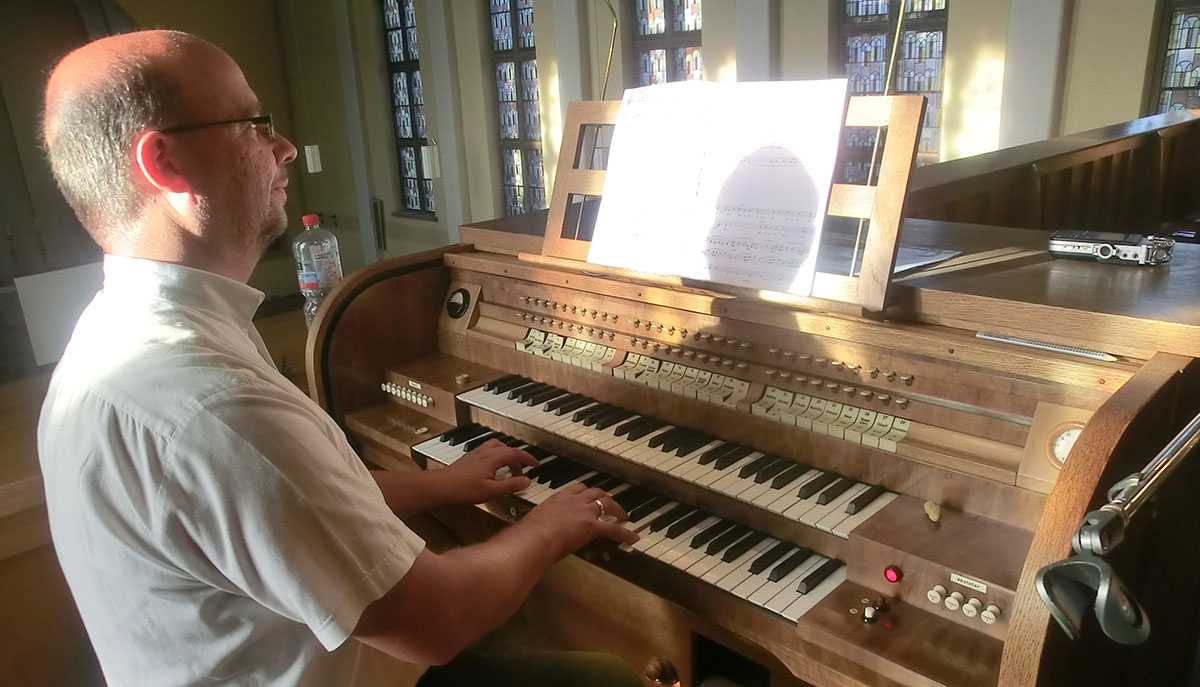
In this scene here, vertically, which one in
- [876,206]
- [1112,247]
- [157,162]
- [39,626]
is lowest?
[39,626]

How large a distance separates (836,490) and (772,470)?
0.48 ft

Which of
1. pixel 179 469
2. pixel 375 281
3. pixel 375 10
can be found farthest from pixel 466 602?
pixel 375 10

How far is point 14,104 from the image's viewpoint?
5.19 meters

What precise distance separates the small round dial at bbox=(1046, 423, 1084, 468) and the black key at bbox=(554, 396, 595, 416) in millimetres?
1061

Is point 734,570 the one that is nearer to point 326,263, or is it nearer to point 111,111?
point 111,111

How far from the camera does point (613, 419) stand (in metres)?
1.96

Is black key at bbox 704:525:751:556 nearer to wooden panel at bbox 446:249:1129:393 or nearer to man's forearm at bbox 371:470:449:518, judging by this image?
wooden panel at bbox 446:249:1129:393

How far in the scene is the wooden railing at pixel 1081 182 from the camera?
2891 millimetres

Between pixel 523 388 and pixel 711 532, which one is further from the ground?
pixel 523 388

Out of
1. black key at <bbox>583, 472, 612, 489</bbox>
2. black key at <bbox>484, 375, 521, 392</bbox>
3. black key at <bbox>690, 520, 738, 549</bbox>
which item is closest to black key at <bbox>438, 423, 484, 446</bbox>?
black key at <bbox>484, 375, 521, 392</bbox>

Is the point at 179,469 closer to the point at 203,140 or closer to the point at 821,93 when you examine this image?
the point at 203,140

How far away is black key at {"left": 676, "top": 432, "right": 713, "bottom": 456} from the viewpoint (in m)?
1.78

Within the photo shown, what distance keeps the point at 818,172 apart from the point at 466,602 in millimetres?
1000

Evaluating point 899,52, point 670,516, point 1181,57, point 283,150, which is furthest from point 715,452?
point 899,52
